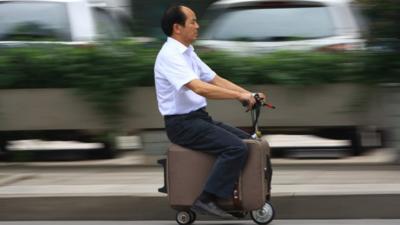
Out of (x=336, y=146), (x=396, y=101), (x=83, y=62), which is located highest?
(x=83, y=62)

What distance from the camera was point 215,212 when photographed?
20.3 feet

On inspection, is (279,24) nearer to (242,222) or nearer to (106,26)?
(106,26)

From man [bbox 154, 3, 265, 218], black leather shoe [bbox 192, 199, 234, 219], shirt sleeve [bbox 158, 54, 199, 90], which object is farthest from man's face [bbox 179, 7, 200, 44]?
black leather shoe [bbox 192, 199, 234, 219]

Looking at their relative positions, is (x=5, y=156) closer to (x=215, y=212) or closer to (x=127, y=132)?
(x=127, y=132)

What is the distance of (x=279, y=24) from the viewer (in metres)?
9.37

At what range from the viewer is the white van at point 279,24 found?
9055 millimetres

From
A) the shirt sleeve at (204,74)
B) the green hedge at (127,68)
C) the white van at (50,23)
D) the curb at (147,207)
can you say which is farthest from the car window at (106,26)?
the shirt sleeve at (204,74)

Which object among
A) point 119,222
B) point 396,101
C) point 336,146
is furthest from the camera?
point 336,146

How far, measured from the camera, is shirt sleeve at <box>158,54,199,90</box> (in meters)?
6.03

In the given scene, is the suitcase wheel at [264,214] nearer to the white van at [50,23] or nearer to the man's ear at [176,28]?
the man's ear at [176,28]

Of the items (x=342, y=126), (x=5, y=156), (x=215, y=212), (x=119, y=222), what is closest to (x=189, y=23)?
(x=215, y=212)

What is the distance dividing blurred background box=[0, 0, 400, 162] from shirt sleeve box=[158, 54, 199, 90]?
7.54 feet

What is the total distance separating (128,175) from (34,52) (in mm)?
1493

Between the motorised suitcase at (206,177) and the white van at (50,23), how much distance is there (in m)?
3.06
